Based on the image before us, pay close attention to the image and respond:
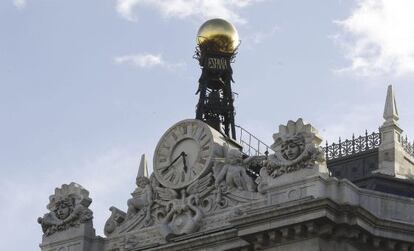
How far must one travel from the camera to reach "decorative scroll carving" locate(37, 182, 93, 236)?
215ft

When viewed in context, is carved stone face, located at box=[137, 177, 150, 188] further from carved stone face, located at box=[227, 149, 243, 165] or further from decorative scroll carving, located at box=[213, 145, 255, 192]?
carved stone face, located at box=[227, 149, 243, 165]

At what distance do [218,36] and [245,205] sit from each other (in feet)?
48.9

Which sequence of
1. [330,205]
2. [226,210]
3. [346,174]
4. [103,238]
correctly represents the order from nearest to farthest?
[330,205], [226,210], [103,238], [346,174]

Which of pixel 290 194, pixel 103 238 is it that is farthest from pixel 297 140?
pixel 103 238

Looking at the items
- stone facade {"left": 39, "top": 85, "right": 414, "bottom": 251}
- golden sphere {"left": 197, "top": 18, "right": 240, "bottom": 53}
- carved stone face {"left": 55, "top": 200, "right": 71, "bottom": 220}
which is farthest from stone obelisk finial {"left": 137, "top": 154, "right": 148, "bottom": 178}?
golden sphere {"left": 197, "top": 18, "right": 240, "bottom": 53}

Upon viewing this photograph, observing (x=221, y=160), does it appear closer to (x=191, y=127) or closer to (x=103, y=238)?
(x=191, y=127)

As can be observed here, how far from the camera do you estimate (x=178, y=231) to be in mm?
61656

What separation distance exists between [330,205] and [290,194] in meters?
2.48

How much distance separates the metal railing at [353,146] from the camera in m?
70.1

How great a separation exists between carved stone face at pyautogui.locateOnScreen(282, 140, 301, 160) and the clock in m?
4.69

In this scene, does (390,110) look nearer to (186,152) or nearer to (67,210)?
(186,152)

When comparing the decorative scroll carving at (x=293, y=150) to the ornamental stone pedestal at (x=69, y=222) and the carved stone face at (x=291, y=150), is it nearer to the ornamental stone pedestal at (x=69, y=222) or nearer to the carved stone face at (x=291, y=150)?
the carved stone face at (x=291, y=150)

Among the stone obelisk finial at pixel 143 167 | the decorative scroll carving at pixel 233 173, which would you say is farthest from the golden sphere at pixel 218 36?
the decorative scroll carving at pixel 233 173

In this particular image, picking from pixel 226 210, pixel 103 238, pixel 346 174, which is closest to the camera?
pixel 226 210
